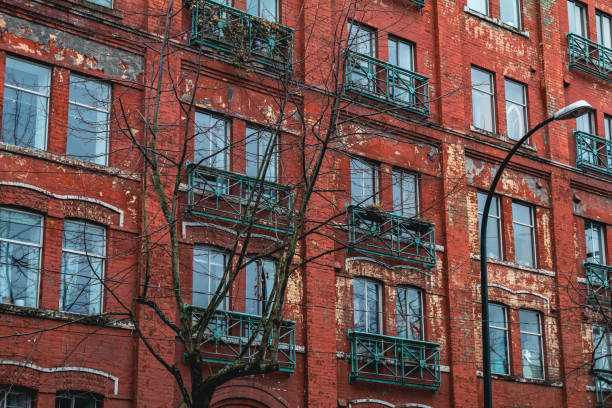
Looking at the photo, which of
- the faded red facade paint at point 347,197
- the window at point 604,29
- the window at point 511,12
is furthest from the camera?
the window at point 604,29

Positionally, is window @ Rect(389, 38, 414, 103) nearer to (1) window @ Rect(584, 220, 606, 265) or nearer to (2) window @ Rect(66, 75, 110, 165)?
(1) window @ Rect(584, 220, 606, 265)

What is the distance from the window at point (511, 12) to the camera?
101 ft

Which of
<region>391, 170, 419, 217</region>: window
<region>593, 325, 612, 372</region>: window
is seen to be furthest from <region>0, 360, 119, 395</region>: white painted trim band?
<region>593, 325, 612, 372</region>: window

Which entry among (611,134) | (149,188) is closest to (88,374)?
(149,188)

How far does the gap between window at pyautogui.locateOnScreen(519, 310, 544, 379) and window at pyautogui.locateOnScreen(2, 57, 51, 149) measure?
47.5 feet

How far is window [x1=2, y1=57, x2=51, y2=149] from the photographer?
20.3 m

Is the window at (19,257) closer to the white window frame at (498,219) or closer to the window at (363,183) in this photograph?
the window at (363,183)

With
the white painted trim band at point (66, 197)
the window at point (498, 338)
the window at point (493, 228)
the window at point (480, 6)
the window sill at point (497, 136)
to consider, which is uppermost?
the window at point (480, 6)

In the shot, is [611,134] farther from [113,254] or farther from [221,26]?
[113,254]

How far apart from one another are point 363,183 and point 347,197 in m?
1.04

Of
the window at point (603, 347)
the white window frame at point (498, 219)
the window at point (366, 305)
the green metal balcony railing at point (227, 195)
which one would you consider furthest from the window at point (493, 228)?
the green metal balcony railing at point (227, 195)

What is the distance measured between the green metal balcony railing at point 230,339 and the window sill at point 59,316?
1530 mm

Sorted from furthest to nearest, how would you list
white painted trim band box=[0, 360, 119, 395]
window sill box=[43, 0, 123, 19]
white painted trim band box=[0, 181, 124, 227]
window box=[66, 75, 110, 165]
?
window sill box=[43, 0, 123, 19] < window box=[66, 75, 110, 165] < white painted trim band box=[0, 181, 124, 227] < white painted trim band box=[0, 360, 119, 395]

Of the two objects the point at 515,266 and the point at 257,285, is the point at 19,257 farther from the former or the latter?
the point at 515,266
